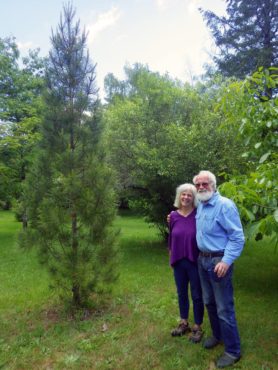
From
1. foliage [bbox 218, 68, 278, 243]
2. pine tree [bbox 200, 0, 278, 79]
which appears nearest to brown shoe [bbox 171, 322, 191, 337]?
foliage [bbox 218, 68, 278, 243]

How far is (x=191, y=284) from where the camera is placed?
152 inches

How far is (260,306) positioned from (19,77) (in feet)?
53.9

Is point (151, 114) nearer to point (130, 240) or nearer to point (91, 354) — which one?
point (130, 240)

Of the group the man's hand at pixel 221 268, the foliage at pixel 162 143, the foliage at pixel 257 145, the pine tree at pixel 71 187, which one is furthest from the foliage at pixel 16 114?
the man's hand at pixel 221 268

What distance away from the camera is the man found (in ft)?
10.4

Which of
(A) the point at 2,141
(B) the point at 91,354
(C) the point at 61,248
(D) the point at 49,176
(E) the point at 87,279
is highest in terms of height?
(A) the point at 2,141

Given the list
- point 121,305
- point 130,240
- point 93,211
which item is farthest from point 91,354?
point 130,240

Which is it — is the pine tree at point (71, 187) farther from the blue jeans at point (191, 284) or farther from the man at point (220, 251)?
the man at point (220, 251)

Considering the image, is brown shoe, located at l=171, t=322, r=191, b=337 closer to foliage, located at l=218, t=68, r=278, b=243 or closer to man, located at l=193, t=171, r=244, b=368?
man, located at l=193, t=171, r=244, b=368

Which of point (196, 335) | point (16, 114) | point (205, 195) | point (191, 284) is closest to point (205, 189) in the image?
point (205, 195)

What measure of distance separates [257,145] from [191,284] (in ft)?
5.89

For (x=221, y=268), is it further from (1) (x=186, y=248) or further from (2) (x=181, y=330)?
(2) (x=181, y=330)

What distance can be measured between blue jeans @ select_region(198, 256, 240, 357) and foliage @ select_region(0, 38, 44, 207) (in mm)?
8201

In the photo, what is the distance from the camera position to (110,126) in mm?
10180
